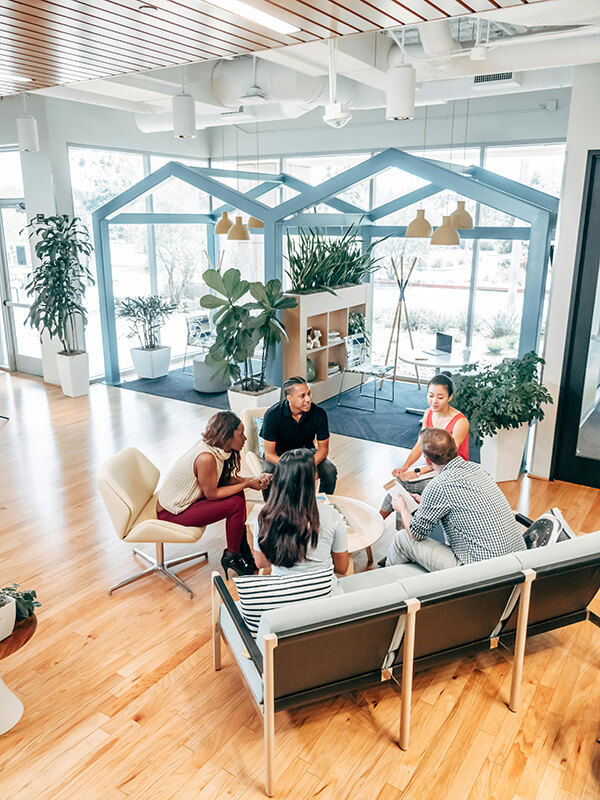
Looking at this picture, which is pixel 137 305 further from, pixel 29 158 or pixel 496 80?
pixel 496 80

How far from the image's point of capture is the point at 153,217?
29.1ft

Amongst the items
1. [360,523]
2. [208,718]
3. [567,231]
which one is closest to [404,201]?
[567,231]

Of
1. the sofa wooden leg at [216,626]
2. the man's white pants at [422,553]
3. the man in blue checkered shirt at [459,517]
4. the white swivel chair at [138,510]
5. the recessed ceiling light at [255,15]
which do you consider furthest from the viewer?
the white swivel chair at [138,510]

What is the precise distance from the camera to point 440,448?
3410 millimetres

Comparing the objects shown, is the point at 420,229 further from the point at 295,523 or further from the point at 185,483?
the point at 295,523

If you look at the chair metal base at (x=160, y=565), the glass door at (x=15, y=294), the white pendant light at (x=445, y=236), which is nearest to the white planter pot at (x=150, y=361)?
the glass door at (x=15, y=294)

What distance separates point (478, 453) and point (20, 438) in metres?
4.61

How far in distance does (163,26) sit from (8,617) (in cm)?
282

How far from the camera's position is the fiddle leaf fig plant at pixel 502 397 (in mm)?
5141

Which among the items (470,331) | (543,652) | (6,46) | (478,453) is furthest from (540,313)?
(6,46)

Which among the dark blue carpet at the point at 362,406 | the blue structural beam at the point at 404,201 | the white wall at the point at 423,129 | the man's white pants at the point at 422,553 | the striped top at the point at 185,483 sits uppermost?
the white wall at the point at 423,129

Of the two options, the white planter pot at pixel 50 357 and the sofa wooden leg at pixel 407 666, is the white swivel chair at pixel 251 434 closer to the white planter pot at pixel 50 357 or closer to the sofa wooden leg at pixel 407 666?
the sofa wooden leg at pixel 407 666

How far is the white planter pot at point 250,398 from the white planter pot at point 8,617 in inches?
160

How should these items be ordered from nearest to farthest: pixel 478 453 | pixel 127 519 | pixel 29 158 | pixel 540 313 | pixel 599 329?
pixel 127 519, pixel 599 329, pixel 540 313, pixel 478 453, pixel 29 158
